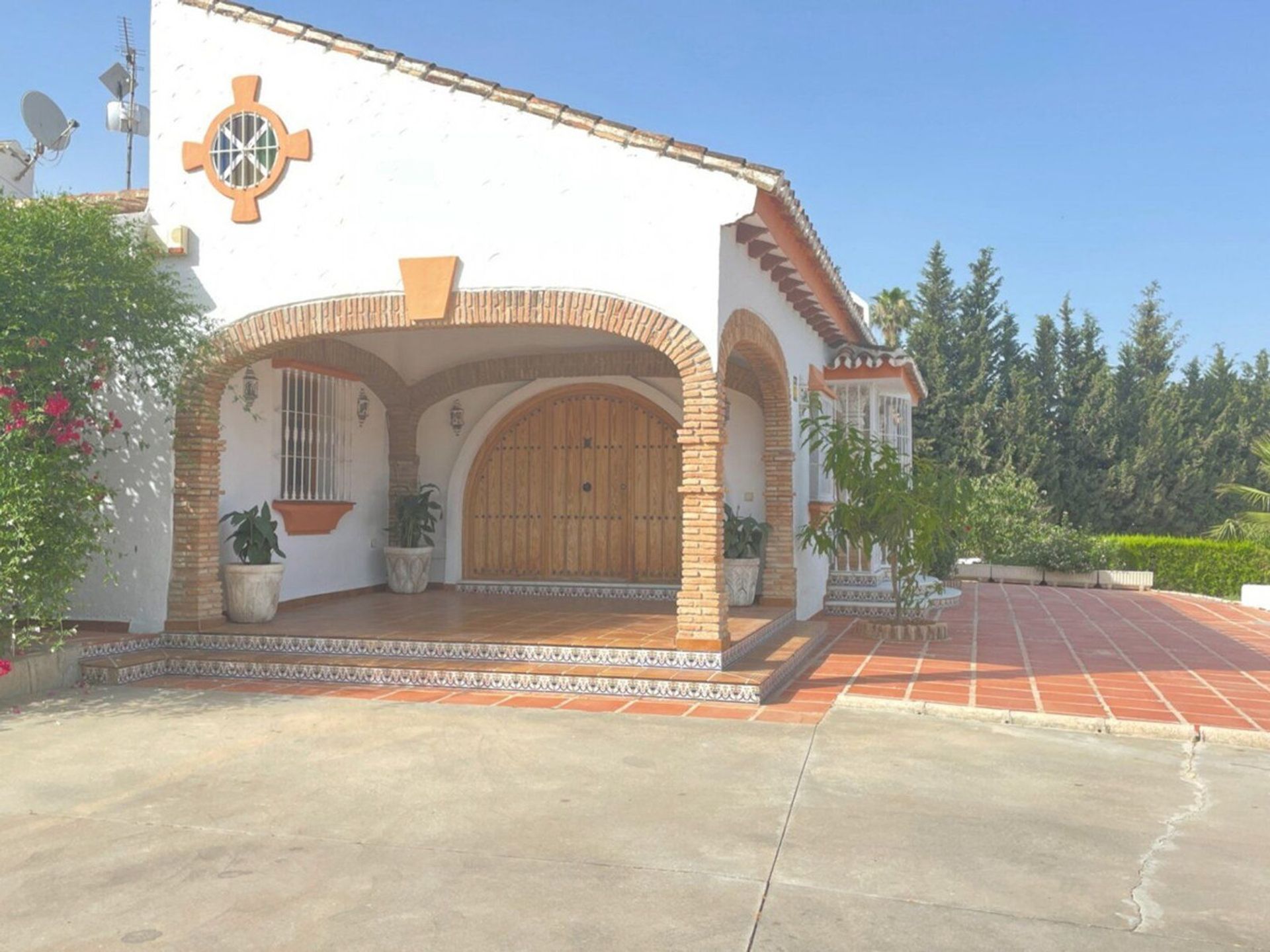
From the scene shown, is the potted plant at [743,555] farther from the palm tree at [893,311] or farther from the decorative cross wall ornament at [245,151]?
the palm tree at [893,311]

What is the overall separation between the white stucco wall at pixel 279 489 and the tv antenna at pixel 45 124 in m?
3.66

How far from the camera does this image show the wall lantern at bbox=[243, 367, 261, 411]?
9.64 metres

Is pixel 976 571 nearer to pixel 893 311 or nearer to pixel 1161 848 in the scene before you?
pixel 893 311

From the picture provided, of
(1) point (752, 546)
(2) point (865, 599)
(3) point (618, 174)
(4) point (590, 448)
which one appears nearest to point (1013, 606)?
(2) point (865, 599)

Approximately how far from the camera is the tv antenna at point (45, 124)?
34.9 feet

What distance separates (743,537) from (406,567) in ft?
13.2

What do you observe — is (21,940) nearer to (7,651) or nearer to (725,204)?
(7,651)

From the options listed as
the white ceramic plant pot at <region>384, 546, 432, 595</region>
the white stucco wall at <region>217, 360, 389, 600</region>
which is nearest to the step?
the white stucco wall at <region>217, 360, 389, 600</region>

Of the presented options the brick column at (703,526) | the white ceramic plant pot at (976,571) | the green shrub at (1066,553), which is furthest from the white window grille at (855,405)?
the green shrub at (1066,553)

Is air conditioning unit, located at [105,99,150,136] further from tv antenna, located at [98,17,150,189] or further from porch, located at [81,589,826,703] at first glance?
porch, located at [81,589,826,703]

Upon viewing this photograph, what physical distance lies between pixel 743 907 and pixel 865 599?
343 inches

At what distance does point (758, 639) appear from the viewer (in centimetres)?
844

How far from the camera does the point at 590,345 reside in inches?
457

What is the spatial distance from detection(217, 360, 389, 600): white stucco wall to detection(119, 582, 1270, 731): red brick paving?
7.59 ft
